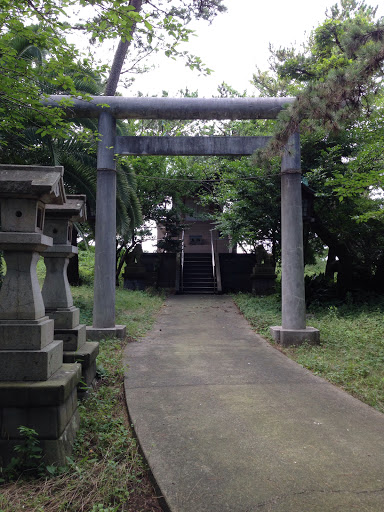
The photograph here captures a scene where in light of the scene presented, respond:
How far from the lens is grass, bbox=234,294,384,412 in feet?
16.8

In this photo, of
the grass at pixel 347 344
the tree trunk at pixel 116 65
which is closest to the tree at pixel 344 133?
the grass at pixel 347 344

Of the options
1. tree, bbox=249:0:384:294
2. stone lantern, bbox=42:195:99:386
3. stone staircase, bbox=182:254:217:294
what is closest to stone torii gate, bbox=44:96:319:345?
tree, bbox=249:0:384:294

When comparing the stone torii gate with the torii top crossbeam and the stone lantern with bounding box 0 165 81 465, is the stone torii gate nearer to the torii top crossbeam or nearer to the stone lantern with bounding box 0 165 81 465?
the torii top crossbeam

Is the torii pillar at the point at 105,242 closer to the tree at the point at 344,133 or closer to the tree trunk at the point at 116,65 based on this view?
the tree at the point at 344,133

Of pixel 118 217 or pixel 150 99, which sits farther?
pixel 118 217

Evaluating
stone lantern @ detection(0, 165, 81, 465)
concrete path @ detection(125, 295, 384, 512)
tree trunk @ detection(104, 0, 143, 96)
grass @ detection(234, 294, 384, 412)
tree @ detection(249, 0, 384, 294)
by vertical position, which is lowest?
concrete path @ detection(125, 295, 384, 512)

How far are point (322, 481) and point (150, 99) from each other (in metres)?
6.87

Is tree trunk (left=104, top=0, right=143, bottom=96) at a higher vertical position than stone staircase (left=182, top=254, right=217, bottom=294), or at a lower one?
higher

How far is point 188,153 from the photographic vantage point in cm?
781

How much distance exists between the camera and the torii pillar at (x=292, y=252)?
24.8 ft

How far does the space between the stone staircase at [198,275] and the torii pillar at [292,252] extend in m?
9.40

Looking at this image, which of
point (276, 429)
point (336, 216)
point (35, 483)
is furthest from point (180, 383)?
point (336, 216)

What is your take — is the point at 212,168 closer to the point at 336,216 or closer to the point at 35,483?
the point at 336,216

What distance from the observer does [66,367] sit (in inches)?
143
